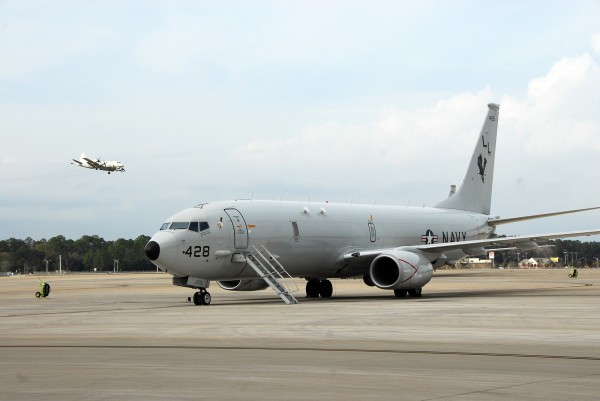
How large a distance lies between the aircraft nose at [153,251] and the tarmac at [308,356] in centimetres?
578

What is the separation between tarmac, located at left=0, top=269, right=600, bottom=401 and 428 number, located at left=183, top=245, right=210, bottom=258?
6.32m

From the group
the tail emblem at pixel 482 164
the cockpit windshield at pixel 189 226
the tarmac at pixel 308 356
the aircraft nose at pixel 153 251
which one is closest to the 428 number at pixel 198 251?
the cockpit windshield at pixel 189 226

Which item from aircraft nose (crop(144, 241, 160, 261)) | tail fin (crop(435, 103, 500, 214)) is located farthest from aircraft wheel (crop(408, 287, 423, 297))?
aircraft nose (crop(144, 241, 160, 261))

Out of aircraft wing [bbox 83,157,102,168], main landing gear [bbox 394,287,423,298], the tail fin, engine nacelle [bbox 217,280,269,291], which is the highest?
aircraft wing [bbox 83,157,102,168]

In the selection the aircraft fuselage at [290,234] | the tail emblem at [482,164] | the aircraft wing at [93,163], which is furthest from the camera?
the aircraft wing at [93,163]

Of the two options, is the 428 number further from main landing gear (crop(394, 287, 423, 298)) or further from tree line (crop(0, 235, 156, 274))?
tree line (crop(0, 235, 156, 274))

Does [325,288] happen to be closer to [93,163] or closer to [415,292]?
[415,292]

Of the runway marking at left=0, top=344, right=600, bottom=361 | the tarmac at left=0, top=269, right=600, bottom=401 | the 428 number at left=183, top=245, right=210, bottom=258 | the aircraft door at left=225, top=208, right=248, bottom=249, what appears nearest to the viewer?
the tarmac at left=0, top=269, right=600, bottom=401

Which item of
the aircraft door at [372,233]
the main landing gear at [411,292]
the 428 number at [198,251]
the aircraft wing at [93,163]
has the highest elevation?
the aircraft wing at [93,163]

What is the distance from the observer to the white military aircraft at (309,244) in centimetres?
3259

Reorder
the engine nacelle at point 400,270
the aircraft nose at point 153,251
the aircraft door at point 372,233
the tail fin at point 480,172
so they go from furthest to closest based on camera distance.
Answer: the tail fin at point 480,172, the aircraft door at point 372,233, the engine nacelle at point 400,270, the aircraft nose at point 153,251

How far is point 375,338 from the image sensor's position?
1794cm

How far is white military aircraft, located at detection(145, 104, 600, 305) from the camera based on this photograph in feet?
107

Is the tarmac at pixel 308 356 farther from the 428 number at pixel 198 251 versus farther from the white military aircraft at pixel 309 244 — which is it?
the white military aircraft at pixel 309 244
